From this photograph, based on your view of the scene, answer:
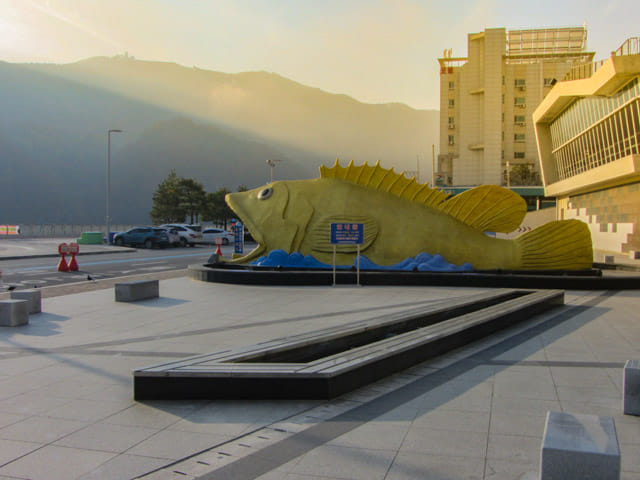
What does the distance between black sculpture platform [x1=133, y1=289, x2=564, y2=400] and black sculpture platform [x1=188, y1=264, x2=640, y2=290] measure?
526cm

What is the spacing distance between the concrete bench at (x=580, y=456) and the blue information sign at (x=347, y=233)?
9.56 metres

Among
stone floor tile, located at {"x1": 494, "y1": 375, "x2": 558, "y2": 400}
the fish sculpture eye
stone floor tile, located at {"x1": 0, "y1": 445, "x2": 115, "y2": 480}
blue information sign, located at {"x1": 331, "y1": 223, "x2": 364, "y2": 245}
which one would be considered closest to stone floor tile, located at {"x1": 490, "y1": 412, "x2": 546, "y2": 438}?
stone floor tile, located at {"x1": 494, "y1": 375, "x2": 558, "y2": 400}

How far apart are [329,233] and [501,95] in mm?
53279

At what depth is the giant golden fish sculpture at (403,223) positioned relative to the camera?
1205cm

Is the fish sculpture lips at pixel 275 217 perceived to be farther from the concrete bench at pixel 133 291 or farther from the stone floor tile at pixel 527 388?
the stone floor tile at pixel 527 388

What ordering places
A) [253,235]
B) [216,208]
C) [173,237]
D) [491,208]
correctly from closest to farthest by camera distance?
[491,208], [253,235], [173,237], [216,208]

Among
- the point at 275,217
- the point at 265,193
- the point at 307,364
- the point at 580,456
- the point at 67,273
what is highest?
the point at 265,193

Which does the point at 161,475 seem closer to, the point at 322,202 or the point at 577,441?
the point at 577,441

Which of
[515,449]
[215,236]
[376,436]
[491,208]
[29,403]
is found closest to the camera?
[515,449]

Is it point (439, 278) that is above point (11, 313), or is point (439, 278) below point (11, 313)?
above

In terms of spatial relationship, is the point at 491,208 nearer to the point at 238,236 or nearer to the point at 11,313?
the point at 238,236

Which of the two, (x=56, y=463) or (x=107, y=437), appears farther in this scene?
(x=107, y=437)

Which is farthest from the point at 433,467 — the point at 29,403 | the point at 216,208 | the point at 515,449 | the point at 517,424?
the point at 216,208

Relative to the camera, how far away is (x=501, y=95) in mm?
58844
